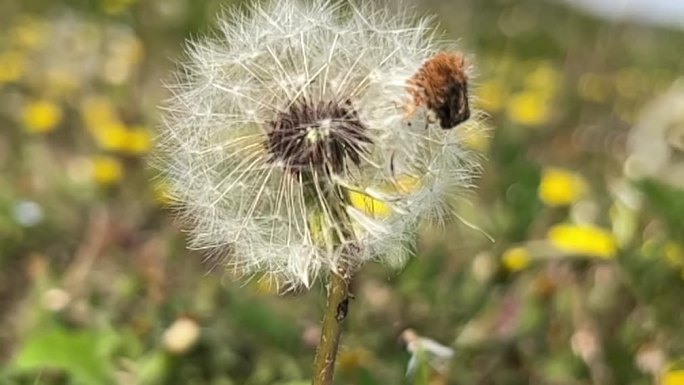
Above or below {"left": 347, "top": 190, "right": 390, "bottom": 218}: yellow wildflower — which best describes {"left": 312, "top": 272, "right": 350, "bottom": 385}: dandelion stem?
below

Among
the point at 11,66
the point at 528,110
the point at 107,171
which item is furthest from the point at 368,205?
the point at 11,66

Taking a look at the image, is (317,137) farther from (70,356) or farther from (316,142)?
(70,356)

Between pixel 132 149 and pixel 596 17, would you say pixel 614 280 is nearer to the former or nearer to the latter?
pixel 132 149

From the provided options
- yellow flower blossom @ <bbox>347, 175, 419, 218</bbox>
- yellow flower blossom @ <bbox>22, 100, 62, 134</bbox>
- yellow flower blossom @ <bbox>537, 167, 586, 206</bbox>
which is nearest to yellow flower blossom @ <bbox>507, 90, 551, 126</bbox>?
yellow flower blossom @ <bbox>537, 167, 586, 206</bbox>

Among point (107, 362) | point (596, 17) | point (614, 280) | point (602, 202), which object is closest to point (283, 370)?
point (107, 362)

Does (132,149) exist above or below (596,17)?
above

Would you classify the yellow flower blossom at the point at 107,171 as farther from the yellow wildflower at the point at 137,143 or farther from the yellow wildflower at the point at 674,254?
the yellow wildflower at the point at 674,254

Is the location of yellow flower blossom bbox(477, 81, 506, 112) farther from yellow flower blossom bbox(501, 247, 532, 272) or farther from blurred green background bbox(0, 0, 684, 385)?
yellow flower blossom bbox(501, 247, 532, 272)
